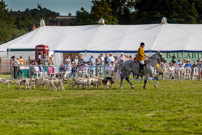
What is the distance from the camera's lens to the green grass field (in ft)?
27.7

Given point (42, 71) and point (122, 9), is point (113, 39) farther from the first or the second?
point (122, 9)

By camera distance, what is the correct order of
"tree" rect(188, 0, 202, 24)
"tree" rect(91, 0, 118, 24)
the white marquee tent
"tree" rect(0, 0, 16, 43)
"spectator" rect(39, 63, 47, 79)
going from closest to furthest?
"spectator" rect(39, 63, 47, 79), the white marquee tent, "tree" rect(188, 0, 202, 24), "tree" rect(91, 0, 118, 24), "tree" rect(0, 0, 16, 43)

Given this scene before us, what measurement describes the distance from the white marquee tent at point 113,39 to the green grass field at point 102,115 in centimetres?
1926

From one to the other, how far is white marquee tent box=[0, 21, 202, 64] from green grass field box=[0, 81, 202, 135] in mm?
19263

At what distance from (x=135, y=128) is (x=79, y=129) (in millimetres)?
1231

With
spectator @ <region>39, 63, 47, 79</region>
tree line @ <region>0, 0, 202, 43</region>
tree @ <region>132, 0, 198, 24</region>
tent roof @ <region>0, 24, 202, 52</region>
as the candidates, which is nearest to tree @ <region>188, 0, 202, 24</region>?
tree line @ <region>0, 0, 202, 43</region>

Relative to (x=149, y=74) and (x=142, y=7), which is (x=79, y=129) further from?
(x=142, y=7)

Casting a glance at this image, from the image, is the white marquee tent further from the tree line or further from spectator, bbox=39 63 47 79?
the tree line

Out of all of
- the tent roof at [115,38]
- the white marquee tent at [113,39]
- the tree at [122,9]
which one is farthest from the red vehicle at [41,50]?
the tree at [122,9]

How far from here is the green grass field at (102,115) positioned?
27.7 feet

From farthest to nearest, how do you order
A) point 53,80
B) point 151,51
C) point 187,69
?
point 151,51 → point 187,69 → point 53,80

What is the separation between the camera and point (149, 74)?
1920 centimetres

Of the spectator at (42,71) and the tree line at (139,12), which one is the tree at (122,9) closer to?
the tree line at (139,12)

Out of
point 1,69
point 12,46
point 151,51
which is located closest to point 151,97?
point 1,69
